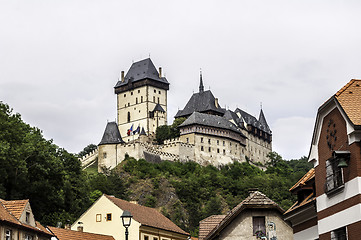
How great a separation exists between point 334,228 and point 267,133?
160 m

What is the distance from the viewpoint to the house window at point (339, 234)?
19.3 meters

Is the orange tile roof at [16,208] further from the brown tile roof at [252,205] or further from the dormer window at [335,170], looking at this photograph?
the dormer window at [335,170]

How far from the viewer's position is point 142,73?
171 metres

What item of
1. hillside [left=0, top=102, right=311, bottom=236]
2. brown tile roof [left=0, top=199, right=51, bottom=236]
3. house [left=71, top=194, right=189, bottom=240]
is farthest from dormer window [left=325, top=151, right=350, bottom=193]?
hillside [left=0, top=102, right=311, bottom=236]

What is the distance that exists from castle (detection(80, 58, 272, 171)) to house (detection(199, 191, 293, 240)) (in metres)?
107

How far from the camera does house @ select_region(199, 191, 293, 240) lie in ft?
99.6

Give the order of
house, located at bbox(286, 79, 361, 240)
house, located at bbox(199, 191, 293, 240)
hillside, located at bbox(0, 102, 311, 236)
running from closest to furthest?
house, located at bbox(286, 79, 361, 240), house, located at bbox(199, 191, 293, 240), hillside, located at bbox(0, 102, 311, 236)

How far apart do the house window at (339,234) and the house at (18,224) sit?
824 inches

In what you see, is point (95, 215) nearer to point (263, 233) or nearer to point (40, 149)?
point (40, 149)

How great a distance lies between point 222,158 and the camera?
15150 centimetres

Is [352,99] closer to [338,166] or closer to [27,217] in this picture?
[338,166]

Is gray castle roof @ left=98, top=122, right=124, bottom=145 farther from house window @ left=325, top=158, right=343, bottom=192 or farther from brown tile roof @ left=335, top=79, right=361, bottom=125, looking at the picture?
brown tile roof @ left=335, top=79, right=361, bottom=125

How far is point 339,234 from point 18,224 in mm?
23177

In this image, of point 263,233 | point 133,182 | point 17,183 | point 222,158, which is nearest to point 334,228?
point 263,233
